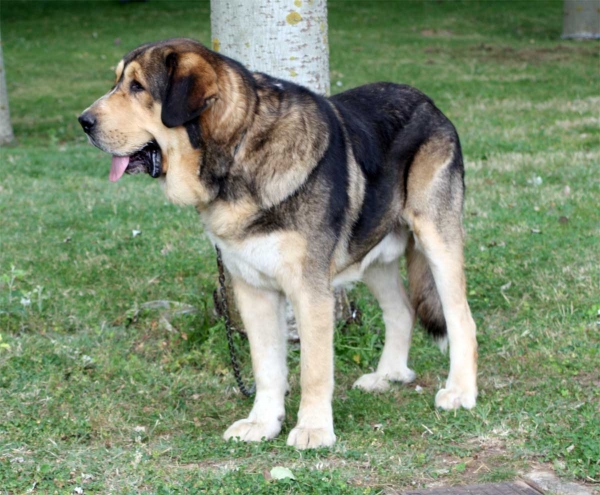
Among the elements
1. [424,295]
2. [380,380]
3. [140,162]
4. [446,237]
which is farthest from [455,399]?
[140,162]

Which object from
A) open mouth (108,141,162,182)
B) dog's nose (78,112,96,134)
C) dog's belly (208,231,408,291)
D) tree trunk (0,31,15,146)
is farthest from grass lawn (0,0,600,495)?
dog's nose (78,112,96,134)

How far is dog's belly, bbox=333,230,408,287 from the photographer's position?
193 inches

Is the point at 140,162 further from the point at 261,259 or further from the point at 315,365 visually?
the point at 315,365

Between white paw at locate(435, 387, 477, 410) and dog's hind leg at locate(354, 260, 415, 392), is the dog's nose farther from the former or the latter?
white paw at locate(435, 387, 477, 410)

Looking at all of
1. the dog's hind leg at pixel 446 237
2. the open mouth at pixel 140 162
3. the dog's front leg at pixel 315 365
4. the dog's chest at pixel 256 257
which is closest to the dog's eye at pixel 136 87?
the open mouth at pixel 140 162

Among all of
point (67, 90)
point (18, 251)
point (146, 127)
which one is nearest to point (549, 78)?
point (67, 90)

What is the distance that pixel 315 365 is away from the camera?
4520mm

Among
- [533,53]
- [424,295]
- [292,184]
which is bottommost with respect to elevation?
[533,53]

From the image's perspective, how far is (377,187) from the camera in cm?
486

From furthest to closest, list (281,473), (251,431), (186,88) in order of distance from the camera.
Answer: (251,431) < (186,88) < (281,473)

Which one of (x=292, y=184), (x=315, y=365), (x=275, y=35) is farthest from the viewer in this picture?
(x=275, y=35)

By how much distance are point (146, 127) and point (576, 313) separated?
325cm

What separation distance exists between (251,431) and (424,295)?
4.56 feet

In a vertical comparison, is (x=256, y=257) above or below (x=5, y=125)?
above
